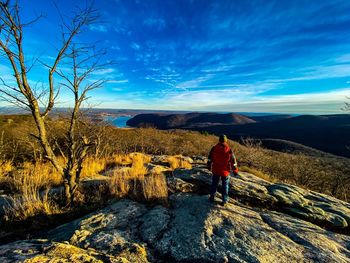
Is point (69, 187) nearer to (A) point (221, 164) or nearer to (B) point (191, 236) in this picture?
(B) point (191, 236)

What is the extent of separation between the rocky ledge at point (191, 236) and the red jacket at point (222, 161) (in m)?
0.80

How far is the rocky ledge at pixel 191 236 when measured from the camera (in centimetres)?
287

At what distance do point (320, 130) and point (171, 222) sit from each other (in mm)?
146911

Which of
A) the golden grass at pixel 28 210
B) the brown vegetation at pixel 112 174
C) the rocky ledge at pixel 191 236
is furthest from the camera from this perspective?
the brown vegetation at pixel 112 174

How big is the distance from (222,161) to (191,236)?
7.78ft

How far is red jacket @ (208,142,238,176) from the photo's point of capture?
5316mm

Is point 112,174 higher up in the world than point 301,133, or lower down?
higher up

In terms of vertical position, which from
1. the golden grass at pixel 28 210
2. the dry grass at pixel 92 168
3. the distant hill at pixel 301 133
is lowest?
the distant hill at pixel 301 133

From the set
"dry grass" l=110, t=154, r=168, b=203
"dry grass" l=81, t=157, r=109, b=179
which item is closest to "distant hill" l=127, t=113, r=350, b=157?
"dry grass" l=81, t=157, r=109, b=179

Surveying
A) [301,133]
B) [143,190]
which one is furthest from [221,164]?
[301,133]

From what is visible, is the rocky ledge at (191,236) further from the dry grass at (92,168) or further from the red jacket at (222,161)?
the dry grass at (92,168)

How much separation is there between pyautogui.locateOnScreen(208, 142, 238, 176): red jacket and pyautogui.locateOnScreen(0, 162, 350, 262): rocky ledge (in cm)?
80

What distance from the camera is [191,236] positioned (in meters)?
3.48

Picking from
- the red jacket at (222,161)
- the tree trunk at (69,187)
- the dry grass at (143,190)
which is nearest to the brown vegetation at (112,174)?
the dry grass at (143,190)
